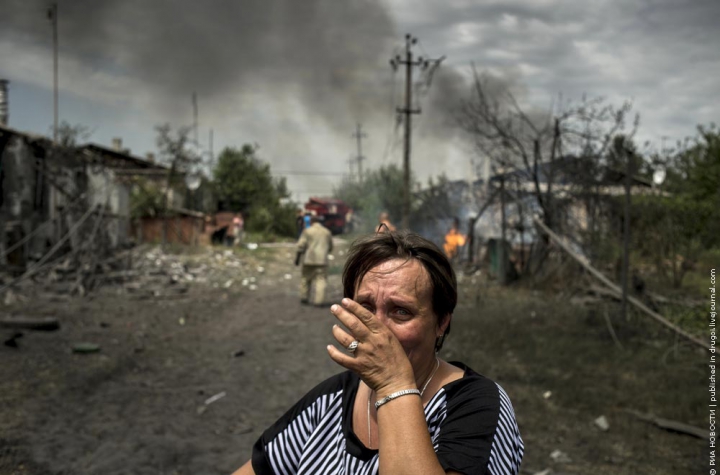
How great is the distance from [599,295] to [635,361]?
107 inches

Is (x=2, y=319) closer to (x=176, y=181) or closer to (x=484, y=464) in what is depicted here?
(x=484, y=464)

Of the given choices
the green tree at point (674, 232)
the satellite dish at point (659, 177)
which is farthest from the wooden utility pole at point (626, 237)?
the satellite dish at point (659, 177)

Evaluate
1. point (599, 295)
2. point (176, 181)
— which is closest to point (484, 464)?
point (599, 295)

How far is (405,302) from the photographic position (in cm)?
169

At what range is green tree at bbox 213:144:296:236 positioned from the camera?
1870 centimetres

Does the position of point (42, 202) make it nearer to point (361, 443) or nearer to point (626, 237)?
point (626, 237)

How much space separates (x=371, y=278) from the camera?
5.75ft

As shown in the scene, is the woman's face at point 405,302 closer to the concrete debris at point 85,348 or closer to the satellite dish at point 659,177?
the concrete debris at point 85,348

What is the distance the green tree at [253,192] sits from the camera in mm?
18703

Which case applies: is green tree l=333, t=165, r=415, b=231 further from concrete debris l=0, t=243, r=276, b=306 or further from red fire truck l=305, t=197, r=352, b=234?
red fire truck l=305, t=197, r=352, b=234

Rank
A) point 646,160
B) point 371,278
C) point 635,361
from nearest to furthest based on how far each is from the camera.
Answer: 1. point 371,278
2. point 635,361
3. point 646,160

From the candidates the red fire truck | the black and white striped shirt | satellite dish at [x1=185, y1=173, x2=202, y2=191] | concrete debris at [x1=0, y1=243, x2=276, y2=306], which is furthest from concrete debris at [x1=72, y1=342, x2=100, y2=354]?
satellite dish at [x1=185, y1=173, x2=202, y2=191]

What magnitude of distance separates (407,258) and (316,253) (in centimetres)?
1042

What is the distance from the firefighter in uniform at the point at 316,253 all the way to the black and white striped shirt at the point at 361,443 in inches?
397
